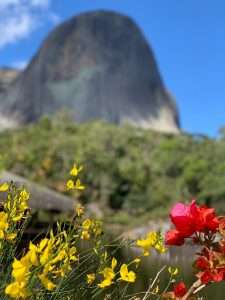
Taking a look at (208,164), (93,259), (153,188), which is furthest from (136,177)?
(93,259)

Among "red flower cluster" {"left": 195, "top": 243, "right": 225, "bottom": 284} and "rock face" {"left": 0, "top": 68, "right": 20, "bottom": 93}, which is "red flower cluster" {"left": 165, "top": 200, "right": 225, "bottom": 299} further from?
"rock face" {"left": 0, "top": 68, "right": 20, "bottom": 93}

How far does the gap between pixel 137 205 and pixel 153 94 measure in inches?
1695

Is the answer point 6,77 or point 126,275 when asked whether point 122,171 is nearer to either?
point 126,275

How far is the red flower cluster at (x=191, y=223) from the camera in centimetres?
142

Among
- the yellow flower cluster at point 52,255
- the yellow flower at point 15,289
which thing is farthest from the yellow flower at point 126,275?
the yellow flower at point 15,289

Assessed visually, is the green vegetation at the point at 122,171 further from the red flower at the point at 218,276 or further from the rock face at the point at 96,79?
the rock face at the point at 96,79

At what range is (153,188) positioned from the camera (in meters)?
23.6

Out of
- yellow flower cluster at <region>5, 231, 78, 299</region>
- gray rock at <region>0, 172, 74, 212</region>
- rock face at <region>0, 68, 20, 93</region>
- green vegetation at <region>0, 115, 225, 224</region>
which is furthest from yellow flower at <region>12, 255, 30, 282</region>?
rock face at <region>0, 68, 20, 93</region>

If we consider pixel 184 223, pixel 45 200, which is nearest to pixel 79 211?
pixel 184 223

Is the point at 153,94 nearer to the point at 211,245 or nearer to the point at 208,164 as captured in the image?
the point at 208,164

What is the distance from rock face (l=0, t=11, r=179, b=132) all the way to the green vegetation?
1258 inches

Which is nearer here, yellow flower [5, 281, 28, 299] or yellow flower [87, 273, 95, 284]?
yellow flower [5, 281, 28, 299]

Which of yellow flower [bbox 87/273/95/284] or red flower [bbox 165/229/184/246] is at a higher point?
red flower [bbox 165/229/184/246]

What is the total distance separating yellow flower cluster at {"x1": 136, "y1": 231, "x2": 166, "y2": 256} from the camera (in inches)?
52.4
